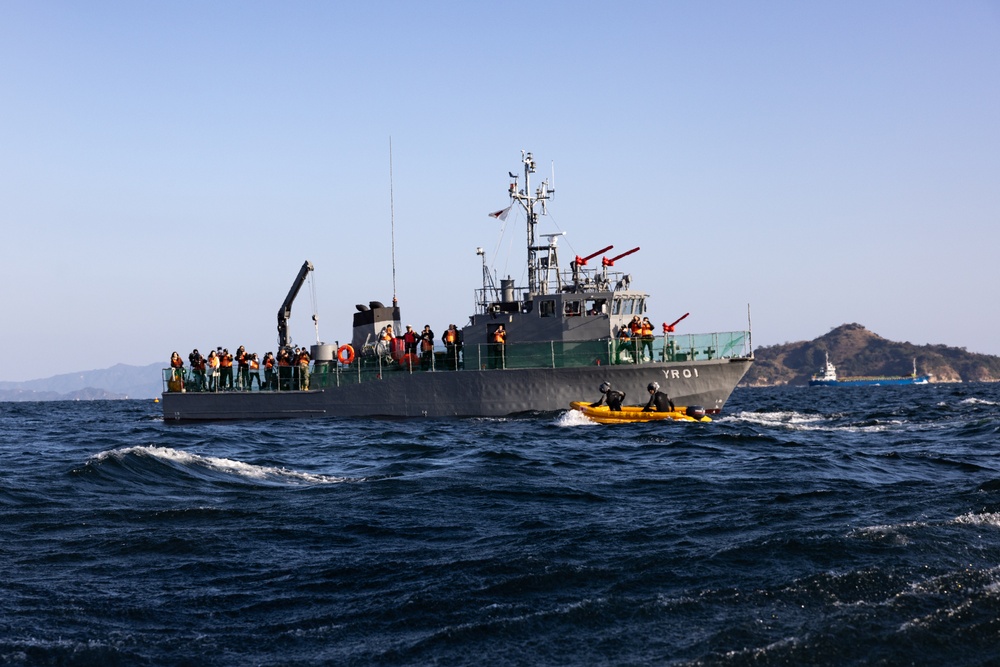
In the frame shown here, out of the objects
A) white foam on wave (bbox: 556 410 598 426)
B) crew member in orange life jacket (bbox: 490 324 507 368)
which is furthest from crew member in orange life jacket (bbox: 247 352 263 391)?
white foam on wave (bbox: 556 410 598 426)

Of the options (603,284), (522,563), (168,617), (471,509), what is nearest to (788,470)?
(471,509)

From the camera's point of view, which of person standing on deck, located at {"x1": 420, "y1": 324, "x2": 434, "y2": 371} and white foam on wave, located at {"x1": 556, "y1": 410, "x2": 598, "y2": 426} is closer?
white foam on wave, located at {"x1": 556, "y1": 410, "x2": 598, "y2": 426}

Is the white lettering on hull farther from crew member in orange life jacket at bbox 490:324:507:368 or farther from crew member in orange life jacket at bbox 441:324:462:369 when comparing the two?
crew member in orange life jacket at bbox 441:324:462:369

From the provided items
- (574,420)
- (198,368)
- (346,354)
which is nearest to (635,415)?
(574,420)

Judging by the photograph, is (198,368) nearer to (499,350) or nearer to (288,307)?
(288,307)

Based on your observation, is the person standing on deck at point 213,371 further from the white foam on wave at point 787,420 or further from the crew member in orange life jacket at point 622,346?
the white foam on wave at point 787,420

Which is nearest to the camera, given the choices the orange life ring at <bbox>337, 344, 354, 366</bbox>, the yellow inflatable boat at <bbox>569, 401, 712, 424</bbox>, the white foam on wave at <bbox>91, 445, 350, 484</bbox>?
A: the white foam on wave at <bbox>91, 445, 350, 484</bbox>

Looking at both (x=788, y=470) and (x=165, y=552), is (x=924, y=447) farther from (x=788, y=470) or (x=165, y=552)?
(x=165, y=552)

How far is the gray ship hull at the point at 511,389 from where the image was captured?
32.9 m

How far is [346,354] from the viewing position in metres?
37.9

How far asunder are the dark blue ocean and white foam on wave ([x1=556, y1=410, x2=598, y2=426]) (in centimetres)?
1001

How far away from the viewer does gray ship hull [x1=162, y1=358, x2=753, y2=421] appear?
32875mm

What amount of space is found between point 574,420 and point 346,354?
1195cm

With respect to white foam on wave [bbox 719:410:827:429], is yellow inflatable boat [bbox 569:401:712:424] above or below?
above
